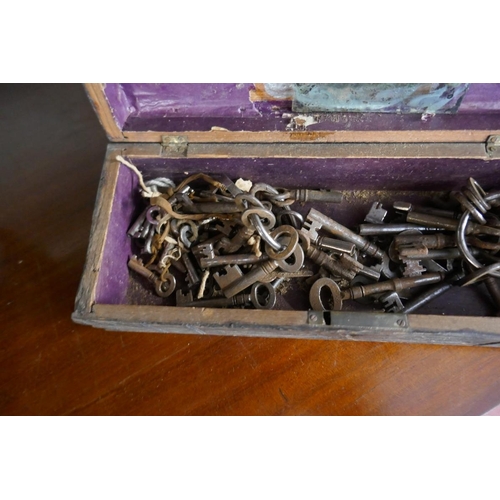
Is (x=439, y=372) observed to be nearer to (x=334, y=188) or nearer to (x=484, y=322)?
(x=484, y=322)

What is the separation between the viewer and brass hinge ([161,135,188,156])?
1.21m

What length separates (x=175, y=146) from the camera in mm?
1221

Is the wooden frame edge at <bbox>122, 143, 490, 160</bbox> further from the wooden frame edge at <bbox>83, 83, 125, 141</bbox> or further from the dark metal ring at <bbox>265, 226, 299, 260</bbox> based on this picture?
the dark metal ring at <bbox>265, 226, 299, 260</bbox>

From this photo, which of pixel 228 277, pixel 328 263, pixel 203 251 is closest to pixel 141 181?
pixel 203 251

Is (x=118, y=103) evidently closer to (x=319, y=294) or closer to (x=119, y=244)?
(x=119, y=244)

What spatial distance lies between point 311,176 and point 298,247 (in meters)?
0.28

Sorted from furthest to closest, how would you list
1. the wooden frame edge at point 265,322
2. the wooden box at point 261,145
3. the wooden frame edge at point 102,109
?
the wooden box at point 261,145 → the wooden frame edge at point 102,109 → the wooden frame edge at point 265,322

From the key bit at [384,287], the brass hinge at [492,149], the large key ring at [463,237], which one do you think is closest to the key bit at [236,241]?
the key bit at [384,287]

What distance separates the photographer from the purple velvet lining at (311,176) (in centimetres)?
118

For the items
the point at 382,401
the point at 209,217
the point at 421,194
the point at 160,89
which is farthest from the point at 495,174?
the point at 160,89

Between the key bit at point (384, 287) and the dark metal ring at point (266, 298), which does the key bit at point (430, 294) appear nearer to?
the key bit at point (384, 287)

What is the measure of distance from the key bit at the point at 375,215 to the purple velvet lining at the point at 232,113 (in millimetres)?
264

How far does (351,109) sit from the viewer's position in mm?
1183

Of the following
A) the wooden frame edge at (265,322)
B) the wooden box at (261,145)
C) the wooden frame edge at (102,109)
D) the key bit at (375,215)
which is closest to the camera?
the wooden frame edge at (265,322)
